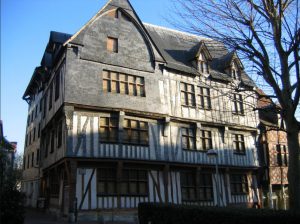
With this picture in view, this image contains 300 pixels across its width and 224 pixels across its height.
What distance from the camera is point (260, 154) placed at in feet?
77.8

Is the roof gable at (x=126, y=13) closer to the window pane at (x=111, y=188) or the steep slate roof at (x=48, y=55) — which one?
the steep slate roof at (x=48, y=55)

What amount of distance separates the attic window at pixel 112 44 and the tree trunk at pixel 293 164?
12.3 meters

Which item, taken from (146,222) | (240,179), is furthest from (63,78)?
(240,179)

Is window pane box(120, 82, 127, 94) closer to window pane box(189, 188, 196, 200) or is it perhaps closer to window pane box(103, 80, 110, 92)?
window pane box(103, 80, 110, 92)

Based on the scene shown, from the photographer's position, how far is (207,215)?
8484 mm

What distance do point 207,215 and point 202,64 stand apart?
1541 centimetres

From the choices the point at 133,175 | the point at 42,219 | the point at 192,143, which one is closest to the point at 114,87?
the point at 133,175

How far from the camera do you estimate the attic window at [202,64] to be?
22250mm

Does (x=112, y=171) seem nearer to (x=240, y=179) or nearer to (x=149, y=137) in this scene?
(x=149, y=137)

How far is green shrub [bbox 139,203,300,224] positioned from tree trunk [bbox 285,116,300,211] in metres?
0.98

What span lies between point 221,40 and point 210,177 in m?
13.0

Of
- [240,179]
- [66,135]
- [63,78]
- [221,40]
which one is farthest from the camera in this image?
[240,179]

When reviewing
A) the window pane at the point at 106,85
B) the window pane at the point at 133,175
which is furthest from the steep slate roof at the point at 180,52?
the window pane at the point at 133,175

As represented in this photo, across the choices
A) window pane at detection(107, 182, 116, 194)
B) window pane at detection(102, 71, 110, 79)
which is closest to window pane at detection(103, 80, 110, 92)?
window pane at detection(102, 71, 110, 79)
